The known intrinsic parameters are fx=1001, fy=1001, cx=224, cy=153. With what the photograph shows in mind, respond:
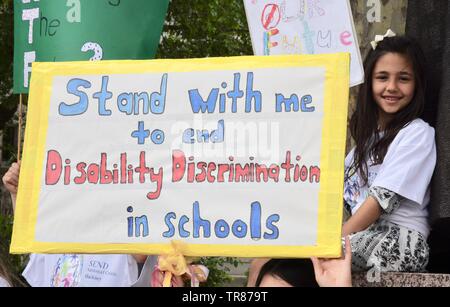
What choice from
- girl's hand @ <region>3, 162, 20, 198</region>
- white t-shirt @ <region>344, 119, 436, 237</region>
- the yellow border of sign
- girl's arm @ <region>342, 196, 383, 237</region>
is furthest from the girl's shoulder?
girl's hand @ <region>3, 162, 20, 198</region>

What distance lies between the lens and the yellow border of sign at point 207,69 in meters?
3.57

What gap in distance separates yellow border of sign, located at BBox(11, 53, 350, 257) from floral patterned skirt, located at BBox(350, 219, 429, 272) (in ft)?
2.19

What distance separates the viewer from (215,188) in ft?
12.3

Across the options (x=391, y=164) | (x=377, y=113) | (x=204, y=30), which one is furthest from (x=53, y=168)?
(x=204, y=30)

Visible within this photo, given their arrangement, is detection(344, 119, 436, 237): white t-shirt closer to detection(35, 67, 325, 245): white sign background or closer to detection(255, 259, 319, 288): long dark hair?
detection(255, 259, 319, 288): long dark hair

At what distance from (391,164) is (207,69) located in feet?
3.09

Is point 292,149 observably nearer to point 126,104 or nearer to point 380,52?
point 126,104

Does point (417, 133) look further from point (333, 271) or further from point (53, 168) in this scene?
point (53, 168)

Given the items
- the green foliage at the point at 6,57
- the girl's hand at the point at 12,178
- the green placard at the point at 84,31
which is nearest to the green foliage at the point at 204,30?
the green foliage at the point at 6,57

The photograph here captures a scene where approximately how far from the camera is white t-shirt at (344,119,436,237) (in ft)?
13.8

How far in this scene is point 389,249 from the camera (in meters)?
4.20

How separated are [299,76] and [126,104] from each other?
702mm
